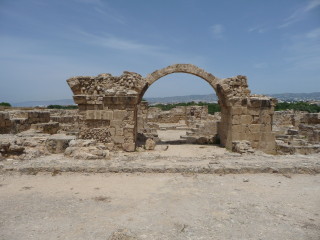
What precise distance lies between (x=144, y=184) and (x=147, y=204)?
1041 millimetres

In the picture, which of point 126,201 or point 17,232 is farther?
point 126,201

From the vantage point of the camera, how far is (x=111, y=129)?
31.9 ft

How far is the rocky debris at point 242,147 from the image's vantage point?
29.9 feet

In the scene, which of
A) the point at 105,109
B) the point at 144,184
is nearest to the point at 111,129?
the point at 105,109

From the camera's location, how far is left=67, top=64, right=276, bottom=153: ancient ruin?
968cm

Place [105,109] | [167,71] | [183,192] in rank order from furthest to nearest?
[167,71], [105,109], [183,192]

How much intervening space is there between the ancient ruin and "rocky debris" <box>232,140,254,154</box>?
0.46m

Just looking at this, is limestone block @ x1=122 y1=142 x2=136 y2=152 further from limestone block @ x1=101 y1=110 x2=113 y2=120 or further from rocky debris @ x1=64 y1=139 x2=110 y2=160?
rocky debris @ x1=64 y1=139 x2=110 y2=160

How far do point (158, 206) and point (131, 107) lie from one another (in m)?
5.68

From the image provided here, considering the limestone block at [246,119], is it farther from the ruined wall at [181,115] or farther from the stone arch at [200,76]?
the ruined wall at [181,115]

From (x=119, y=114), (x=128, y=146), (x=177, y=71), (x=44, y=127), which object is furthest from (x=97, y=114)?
(x=44, y=127)

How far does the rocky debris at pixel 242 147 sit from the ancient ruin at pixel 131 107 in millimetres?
464

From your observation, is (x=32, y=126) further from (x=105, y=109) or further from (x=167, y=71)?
(x=167, y=71)

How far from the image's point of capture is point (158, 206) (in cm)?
442
